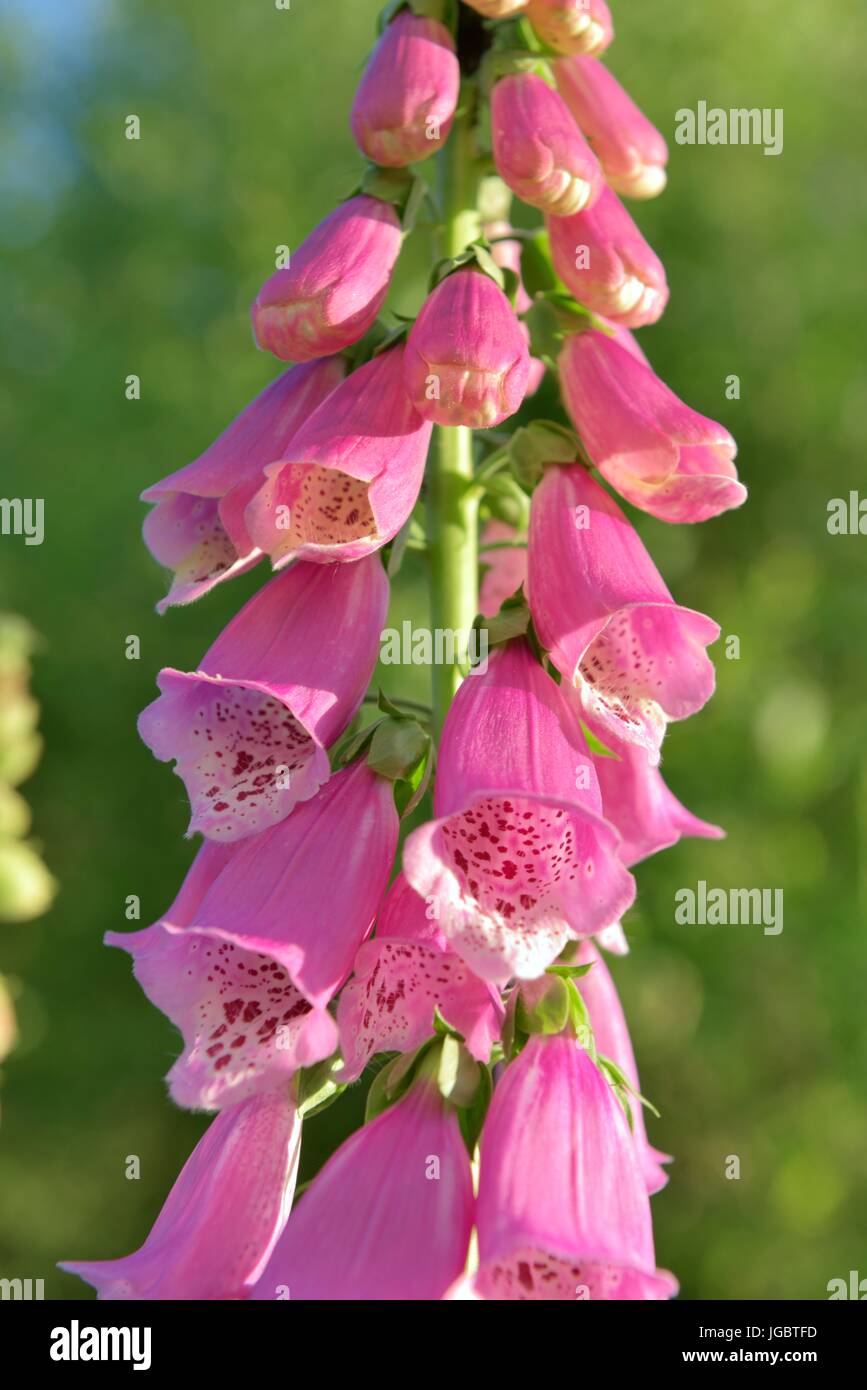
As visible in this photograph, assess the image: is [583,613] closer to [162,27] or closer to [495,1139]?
[495,1139]

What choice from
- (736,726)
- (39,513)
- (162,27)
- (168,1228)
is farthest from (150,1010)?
(162,27)

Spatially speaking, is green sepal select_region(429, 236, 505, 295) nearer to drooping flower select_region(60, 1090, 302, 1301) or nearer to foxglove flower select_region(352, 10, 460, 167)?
foxglove flower select_region(352, 10, 460, 167)

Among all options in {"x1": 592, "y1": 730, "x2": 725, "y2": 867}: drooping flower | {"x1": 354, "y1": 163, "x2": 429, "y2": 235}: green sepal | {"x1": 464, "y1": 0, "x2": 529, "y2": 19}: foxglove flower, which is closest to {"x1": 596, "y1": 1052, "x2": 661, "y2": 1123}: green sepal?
{"x1": 592, "y1": 730, "x2": 725, "y2": 867}: drooping flower

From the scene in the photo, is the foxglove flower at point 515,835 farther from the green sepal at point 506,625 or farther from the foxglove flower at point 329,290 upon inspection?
the foxglove flower at point 329,290

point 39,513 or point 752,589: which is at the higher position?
point 39,513

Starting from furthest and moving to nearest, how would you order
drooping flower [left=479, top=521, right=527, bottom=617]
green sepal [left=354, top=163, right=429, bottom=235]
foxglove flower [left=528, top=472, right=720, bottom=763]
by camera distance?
drooping flower [left=479, top=521, right=527, bottom=617]
green sepal [left=354, top=163, right=429, bottom=235]
foxglove flower [left=528, top=472, right=720, bottom=763]

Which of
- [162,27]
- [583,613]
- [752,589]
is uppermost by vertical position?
[162,27]
